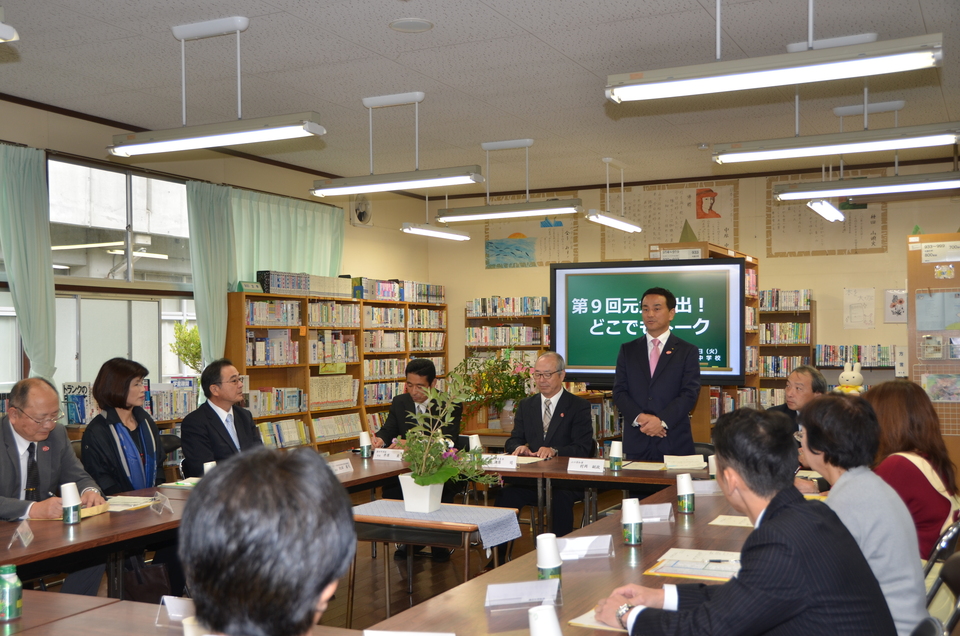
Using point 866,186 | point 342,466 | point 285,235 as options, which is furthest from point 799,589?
point 285,235

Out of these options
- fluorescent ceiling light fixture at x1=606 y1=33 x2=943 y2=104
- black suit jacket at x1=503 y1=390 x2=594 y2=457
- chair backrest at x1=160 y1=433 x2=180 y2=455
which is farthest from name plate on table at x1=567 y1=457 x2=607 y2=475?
chair backrest at x1=160 y1=433 x2=180 y2=455

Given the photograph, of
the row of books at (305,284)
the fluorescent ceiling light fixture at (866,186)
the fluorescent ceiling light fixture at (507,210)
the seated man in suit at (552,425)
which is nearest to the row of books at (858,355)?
the fluorescent ceiling light fixture at (866,186)

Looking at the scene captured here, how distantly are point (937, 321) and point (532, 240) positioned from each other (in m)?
5.03

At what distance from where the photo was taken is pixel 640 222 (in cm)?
1031

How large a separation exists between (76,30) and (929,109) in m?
6.48

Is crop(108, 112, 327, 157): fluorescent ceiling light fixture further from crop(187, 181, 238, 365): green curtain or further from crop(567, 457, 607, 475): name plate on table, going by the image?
crop(567, 457, 607, 475): name plate on table

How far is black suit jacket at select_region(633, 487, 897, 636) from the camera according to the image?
5.98 ft

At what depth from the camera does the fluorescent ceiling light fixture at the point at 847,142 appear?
5.25 meters

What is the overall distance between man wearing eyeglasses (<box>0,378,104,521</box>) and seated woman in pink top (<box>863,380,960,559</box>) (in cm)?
327

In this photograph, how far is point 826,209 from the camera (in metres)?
8.28

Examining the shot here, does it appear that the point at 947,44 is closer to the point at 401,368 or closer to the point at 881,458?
the point at 881,458

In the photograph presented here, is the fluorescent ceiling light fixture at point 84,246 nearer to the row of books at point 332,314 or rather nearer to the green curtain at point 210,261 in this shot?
the green curtain at point 210,261

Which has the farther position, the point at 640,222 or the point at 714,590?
the point at 640,222

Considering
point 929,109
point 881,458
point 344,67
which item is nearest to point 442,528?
point 881,458
